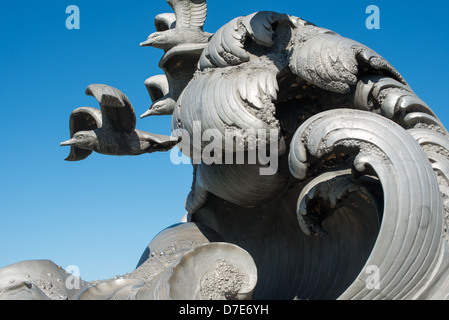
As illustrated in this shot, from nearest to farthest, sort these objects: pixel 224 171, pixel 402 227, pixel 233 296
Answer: pixel 402 227 → pixel 233 296 → pixel 224 171

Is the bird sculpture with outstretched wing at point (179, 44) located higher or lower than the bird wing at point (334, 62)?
higher

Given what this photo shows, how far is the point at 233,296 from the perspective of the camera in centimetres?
232

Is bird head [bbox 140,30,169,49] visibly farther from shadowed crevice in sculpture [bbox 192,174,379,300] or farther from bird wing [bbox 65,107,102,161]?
shadowed crevice in sculpture [bbox 192,174,379,300]

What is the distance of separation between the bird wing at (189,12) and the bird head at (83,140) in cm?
75

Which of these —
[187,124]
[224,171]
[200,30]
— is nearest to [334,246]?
[224,171]

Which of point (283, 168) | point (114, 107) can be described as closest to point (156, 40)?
point (114, 107)

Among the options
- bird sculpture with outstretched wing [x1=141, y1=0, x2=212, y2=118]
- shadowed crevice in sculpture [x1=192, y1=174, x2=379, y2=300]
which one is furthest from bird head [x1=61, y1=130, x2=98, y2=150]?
shadowed crevice in sculpture [x1=192, y1=174, x2=379, y2=300]

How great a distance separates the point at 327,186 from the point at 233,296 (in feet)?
1.82

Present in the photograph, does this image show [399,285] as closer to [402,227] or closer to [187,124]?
[402,227]

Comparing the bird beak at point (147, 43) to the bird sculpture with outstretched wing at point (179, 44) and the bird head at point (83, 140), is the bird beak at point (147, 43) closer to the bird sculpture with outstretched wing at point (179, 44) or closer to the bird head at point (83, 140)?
the bird sculpture with outstretched wing at point (179, 44)

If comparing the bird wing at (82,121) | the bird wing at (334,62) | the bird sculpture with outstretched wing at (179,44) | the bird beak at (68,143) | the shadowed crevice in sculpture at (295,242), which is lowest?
the shadowed crevice in sculpture at (295,242)

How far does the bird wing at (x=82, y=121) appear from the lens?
303cm

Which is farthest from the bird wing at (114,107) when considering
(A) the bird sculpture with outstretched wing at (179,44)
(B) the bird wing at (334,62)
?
(B) the bird wing at (334,62)

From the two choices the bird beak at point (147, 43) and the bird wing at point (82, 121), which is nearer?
the bird wing at point (82, 121)
